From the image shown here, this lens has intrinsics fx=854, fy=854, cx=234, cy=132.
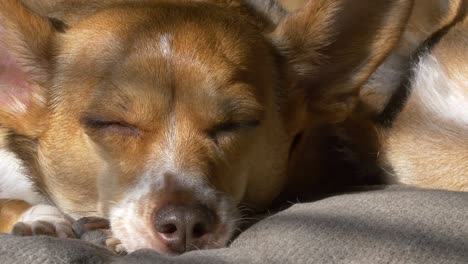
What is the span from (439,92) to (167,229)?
1.49 metres

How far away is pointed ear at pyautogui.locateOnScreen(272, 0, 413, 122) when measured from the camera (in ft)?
10.0

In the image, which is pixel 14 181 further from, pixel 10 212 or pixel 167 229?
pixel 167 229

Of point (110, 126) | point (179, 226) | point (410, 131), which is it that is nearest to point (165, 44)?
point (110, 126)

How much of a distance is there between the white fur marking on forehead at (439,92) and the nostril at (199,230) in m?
1.35

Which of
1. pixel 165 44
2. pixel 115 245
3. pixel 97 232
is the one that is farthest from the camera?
pixel 165 44

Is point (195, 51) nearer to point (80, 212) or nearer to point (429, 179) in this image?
point (80, 212)

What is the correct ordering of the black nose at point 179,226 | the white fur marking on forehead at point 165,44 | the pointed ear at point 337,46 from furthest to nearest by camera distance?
the pointed ear at point 337,46 < the white fur marking on forehead at point 165,44 < the black nose at point 179,226

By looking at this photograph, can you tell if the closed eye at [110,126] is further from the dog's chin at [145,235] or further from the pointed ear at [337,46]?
the pointed ear at [337,46]

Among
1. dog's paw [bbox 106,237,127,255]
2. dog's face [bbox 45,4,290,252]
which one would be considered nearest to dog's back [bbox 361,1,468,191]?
dog's face [bbox 45,4,290,252]

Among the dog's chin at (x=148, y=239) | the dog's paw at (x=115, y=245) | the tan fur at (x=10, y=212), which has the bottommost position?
the tan fur at (x=10, y=212)

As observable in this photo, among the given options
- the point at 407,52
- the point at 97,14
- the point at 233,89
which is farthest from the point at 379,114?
the point at 97,14

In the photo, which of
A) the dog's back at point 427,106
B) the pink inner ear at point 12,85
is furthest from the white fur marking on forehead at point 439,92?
the pink inner ear at point 12,85

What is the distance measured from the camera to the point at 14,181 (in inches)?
119

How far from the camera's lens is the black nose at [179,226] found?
2232 mm
